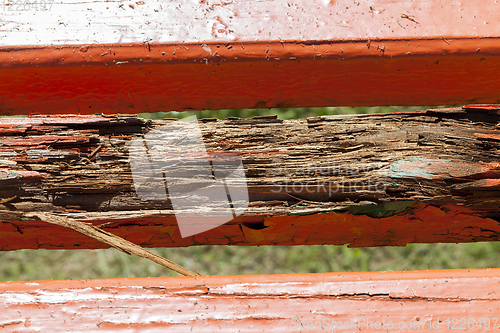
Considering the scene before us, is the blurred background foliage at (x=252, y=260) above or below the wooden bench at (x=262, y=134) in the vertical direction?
below

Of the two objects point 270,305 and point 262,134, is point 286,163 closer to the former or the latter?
point 262,134

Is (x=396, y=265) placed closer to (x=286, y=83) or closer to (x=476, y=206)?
(x=476, y=206)

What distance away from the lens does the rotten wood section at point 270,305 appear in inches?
31.3

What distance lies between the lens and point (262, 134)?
0.90 meters

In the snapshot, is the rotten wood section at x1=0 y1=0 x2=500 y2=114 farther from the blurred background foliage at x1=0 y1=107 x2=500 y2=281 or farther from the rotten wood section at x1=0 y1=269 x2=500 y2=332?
the blurred background foliage at x1=0 y1=107 x2=500 y2=281

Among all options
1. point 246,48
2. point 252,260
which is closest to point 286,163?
point 246,48

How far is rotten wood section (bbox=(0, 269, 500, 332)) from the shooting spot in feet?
2.61

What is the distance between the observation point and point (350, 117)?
0.91 meters

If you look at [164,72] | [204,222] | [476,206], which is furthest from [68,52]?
[476,206]

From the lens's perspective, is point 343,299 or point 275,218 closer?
point 343,299

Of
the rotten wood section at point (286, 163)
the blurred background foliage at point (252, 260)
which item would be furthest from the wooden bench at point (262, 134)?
the blurred background foliage at point (252, 260)

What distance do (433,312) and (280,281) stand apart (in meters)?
0.35

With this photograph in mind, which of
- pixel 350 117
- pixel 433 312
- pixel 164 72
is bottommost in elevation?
pixel 433 312

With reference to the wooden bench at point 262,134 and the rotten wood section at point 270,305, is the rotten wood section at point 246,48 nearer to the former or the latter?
the wooden bench at point 262,134
